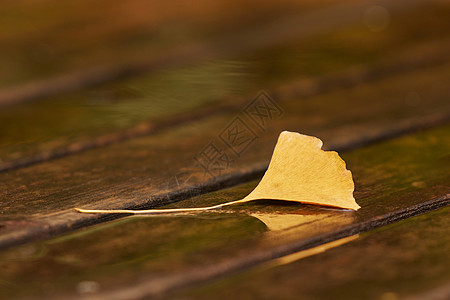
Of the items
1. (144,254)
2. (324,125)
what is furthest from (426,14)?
(144,254)

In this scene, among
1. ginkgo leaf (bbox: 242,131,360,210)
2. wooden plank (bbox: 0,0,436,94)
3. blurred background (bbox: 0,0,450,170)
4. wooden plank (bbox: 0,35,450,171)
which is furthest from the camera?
wooden plank (bbox: 0,0,436,94)

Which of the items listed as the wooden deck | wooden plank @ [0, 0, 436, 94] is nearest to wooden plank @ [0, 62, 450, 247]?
the wooden deck

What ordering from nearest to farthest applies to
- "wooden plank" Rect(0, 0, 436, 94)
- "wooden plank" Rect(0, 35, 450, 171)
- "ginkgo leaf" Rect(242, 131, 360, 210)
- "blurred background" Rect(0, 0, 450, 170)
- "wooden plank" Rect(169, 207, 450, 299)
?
"wooden plank" Rect(169, 207, 450, 299), "ginkgo leaf" Rect(242, 131, 360, 210), "wooden plank" Rect(0, 35, 450, 171), "blurred background" Rect(0, 0, 450, 170), "wooden plank" Rect(0, 0, 436, 94)

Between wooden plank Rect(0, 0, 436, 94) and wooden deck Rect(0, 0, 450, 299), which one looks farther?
wooden plank Rect(0, 0, 436, 94)

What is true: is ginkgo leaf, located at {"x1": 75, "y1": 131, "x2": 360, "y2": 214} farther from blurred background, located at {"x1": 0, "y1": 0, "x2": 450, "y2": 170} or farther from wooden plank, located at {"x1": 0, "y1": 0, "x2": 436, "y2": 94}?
wooden plank, located at {"x1": 0, "y1": 0, "x2": 436, "y2": 94}

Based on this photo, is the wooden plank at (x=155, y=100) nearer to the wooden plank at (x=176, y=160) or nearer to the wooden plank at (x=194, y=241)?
the wooden plank at (x=176, y=160)

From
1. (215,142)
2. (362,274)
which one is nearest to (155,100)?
(215,142)

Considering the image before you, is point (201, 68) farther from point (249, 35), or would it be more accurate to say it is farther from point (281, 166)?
point (281, 166)
